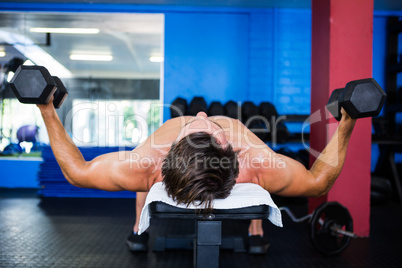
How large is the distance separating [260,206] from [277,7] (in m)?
3.54

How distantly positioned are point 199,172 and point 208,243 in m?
0.23

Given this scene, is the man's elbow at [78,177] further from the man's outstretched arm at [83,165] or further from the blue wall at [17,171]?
the blue wall at [17,171]

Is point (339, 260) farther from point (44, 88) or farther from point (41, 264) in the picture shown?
point (44, 88)

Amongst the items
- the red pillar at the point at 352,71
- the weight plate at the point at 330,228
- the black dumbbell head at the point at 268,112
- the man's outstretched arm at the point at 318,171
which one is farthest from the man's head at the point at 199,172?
the black dumbbell head at the point at 268,112

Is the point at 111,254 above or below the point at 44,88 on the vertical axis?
below

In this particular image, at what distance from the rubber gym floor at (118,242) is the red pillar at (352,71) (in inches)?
11.5

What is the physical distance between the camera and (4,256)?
1.85 meters

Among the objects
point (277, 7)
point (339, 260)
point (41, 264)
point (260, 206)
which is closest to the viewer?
point (260, 206)

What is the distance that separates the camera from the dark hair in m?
1.02

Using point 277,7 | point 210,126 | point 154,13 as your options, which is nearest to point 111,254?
point 210,126

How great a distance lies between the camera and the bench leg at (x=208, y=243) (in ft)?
3.45

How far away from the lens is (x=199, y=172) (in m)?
1.02

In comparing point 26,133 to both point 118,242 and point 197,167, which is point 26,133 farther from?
point 197,167

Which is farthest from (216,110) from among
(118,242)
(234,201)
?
(234,201)
